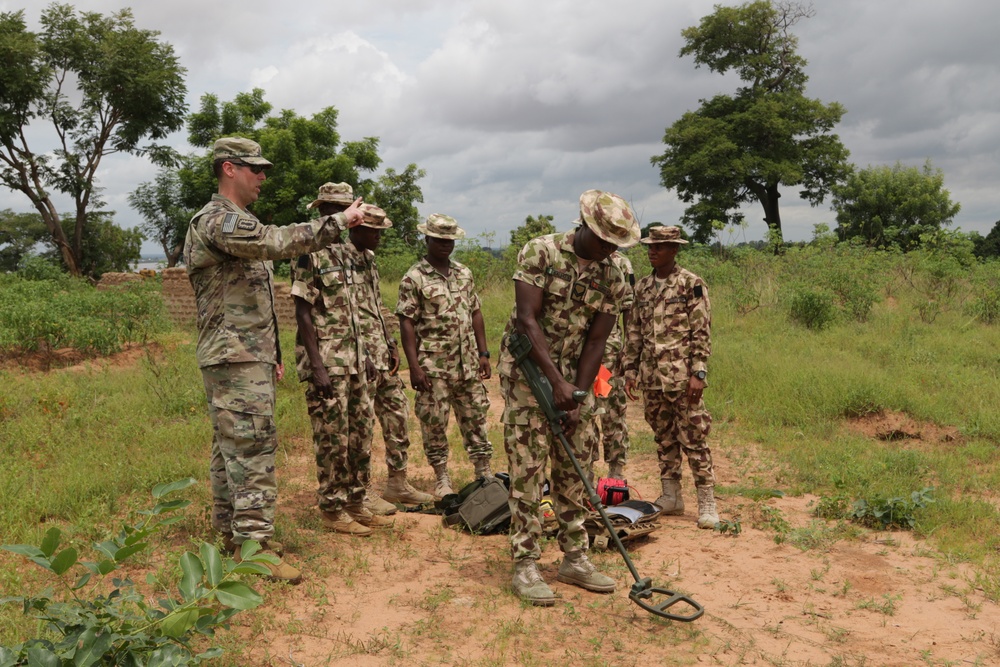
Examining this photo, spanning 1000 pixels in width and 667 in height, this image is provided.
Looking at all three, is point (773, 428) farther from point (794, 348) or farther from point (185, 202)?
point (185, 202)

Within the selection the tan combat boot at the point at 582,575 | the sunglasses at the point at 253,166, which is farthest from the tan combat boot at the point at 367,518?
the sunglasses at the point at 253,166

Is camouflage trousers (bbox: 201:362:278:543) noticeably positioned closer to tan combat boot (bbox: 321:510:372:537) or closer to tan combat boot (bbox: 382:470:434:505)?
tan combat boot (bbox: 321:510:372:537)

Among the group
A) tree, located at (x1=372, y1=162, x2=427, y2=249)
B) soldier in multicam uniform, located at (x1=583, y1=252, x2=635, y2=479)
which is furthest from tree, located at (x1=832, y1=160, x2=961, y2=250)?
soldier in multicam uniform, located at (x1=583, y1=252, x2=635, y2=479)

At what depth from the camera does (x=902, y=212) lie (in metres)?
28.9

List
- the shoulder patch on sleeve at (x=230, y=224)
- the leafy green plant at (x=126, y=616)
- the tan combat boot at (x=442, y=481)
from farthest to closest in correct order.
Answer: the tan combat boot at (x=442, y=481) < the shoulder patch on sleeve at (x=230, y=224) < the leafy green plant at (x=126, y=616)

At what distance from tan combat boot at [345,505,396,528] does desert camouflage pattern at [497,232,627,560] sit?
1.13m

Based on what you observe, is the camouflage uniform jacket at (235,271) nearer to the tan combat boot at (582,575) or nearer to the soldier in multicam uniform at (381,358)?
the soldier in multicam uniform at (381,358)

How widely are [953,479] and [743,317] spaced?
6.26m

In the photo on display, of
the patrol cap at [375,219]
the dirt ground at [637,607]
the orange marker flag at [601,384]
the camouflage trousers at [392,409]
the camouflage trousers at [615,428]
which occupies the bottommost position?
the dirt ground at [637,607]

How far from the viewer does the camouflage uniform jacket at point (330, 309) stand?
435 cm

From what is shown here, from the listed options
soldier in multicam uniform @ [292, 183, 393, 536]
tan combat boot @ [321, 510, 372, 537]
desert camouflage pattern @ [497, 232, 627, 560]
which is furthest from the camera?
tan combat boot @ [321, 510, 372, 537]

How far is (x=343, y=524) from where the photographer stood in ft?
14.7

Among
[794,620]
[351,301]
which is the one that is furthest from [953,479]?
[351,301]

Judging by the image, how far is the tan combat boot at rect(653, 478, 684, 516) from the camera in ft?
16.5
